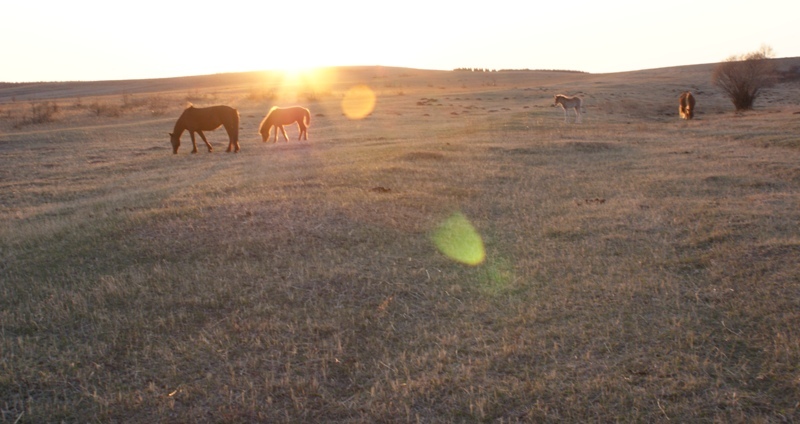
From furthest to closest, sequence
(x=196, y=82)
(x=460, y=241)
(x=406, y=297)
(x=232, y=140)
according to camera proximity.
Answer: (x=196, y=82) → (x=232, y=140) → (x=460, y=241) → (x=406, y=297)

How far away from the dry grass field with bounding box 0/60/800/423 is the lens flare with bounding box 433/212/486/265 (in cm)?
22

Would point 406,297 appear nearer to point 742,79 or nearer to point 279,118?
point 279,118

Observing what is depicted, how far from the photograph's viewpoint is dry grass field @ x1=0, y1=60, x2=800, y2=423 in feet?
14.6

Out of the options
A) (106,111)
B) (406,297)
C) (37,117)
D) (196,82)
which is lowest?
(406,297)

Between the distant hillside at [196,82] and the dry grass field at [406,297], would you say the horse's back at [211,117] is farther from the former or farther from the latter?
the distant hillside at [196,82]

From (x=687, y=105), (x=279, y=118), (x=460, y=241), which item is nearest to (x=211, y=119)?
(x=279, y=118)

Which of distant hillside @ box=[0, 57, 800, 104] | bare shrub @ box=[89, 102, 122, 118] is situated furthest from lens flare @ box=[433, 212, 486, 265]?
distant hillside @ box=[0, 57, 800, 104]

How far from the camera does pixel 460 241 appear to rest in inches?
332

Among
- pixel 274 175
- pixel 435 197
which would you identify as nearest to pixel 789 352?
pixel 435 197

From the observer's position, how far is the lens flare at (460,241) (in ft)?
25.5

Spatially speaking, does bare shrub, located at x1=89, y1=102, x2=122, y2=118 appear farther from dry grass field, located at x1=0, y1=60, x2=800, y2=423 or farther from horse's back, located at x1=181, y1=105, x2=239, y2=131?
dry grass field, located at x1=0, y1=60, x2=800, y2=423

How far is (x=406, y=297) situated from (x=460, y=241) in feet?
7.36

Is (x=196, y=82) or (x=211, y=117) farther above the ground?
(x=196, y=82)

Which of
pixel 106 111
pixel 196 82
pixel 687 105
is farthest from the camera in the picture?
pixel 196 82
